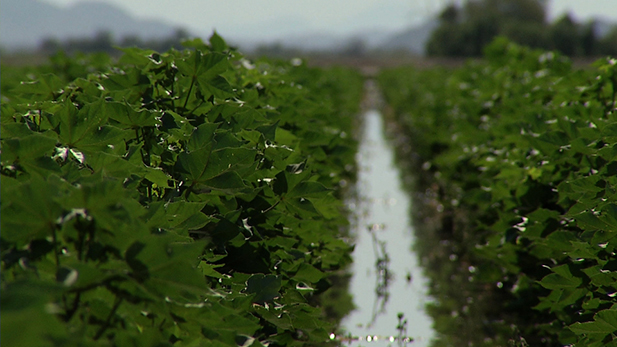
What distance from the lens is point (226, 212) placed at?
6.59 ft

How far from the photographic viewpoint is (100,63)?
6074mm

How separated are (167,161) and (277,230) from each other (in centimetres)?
60

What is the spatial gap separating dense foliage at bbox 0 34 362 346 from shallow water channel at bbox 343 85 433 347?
1090mm

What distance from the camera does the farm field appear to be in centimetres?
112

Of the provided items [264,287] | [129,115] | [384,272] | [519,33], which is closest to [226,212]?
[264,287]

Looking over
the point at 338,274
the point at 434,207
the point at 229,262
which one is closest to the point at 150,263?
the point at 229,262

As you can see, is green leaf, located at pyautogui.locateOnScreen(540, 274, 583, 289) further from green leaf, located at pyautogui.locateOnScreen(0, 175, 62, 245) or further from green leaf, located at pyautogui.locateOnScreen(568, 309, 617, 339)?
green leaf, located at pyautogui.locateOnScreen(0, 175, 62, 245)

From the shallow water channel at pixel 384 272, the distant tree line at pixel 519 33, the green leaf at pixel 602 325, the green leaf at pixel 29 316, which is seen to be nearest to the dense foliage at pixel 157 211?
the green leaf at pixel 29 316

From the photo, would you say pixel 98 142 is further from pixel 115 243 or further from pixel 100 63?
pixel 100 63

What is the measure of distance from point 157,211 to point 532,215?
7.24 ft

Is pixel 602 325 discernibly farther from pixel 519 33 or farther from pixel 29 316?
pixel 519 33

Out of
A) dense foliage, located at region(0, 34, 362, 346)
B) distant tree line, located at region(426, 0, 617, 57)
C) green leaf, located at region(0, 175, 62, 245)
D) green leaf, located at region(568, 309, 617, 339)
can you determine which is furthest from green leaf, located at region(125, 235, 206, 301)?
distant tree line, located at region(426, 0, 617, 57)

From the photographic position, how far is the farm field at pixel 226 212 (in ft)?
3.67

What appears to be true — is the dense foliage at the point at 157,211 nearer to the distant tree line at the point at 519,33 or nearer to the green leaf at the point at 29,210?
the green leaf at the point at 29,210
